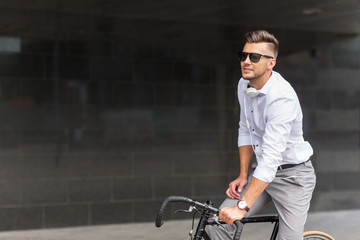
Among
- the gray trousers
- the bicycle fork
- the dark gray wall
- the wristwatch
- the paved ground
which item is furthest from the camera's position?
the dark gray wall

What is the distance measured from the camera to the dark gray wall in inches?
288

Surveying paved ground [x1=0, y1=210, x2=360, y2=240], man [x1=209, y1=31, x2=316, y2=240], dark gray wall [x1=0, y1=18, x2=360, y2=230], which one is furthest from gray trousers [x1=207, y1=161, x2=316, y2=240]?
dark gray wall [x1=0, y1=18, x2=360, y2=230]

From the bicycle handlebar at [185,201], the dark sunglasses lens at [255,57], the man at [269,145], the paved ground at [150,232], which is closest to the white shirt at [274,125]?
the man at [269,145]

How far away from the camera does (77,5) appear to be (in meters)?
6.86

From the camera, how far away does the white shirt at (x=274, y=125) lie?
3371 millimetres

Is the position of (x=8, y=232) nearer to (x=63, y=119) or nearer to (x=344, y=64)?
(x=63, y=119)

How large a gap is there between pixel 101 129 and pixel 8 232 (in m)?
1.57

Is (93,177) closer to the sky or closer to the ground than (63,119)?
closer to the ground

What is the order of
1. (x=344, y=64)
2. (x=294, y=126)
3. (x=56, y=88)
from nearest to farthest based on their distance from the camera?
(x=294, y=126) < (x=56, y=88) < (x=344, y=64)

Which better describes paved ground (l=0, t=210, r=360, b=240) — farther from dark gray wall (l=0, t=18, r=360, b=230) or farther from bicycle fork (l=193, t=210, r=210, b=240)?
bicycle fork (l=193, t=210, r=210, b=240)

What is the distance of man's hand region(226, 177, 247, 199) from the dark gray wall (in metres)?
4.03

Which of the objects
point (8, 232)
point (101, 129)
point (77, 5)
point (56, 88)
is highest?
point (77, 5)

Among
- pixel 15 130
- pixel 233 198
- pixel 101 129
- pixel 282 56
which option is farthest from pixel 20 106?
pixel 233 198

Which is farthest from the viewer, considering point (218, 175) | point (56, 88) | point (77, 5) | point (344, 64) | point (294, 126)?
point (344, 64)
